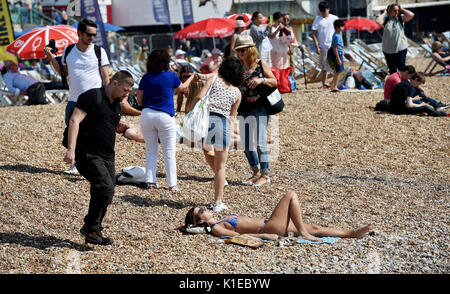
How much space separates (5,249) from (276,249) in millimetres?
2030

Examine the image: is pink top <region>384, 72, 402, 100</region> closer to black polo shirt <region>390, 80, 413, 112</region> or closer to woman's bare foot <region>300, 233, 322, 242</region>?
black polo shirt <region>390, 80, 413, 112</region>

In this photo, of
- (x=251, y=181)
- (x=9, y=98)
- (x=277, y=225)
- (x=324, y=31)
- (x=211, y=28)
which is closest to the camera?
(x=277, y=225)

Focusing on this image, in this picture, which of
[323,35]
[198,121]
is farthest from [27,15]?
[198,121]

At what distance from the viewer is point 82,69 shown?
667 centimetres

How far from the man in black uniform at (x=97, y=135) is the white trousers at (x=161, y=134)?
5.26 ft

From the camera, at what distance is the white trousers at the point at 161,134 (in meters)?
6.64

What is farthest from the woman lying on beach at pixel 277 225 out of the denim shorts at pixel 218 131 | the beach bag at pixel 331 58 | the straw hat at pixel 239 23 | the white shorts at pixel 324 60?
the white shorts at pixel 324 60

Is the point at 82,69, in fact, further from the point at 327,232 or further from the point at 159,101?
the point at 327,232

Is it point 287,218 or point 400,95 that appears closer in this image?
point 287,218

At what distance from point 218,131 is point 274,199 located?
1.08m

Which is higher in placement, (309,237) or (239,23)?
(239,23)

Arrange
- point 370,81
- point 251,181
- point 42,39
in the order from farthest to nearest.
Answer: point 370,81 < point 42,39 < point 251,181
